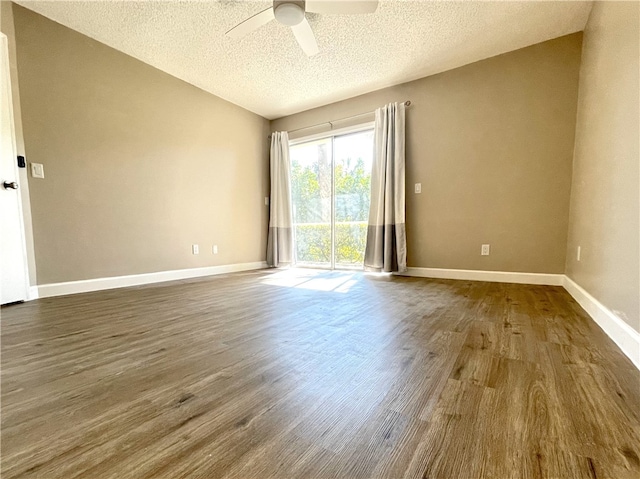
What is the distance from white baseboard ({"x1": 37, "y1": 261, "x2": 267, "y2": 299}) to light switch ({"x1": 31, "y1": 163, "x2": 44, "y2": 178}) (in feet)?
3.09

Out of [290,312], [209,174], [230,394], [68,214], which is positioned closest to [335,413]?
[230,394]

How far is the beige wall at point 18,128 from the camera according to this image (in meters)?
2.13

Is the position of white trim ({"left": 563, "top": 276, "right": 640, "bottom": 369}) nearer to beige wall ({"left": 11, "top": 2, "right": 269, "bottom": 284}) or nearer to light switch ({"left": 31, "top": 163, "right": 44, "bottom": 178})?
beige wall ({"left": 11, "top": 2, "right": 269, "bottom": 284})

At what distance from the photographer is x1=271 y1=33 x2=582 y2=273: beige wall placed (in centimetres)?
265

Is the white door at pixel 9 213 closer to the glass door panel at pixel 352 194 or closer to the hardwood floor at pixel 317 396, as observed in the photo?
the hardwood floor at pixel 317 396

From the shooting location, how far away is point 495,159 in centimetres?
292

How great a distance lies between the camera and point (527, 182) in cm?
278

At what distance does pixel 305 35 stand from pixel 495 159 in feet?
7.53

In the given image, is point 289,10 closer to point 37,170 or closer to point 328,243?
point 37,170

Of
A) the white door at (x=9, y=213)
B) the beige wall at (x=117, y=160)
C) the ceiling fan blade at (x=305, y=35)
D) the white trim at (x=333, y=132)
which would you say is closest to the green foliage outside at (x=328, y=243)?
the beige wall at (x=117, y=160)

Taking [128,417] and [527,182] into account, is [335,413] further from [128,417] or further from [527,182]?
[527,182]

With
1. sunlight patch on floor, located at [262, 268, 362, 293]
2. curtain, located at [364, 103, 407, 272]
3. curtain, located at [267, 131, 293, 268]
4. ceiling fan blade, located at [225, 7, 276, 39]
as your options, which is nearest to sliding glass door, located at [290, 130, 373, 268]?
curtain, located at [267, 131, 293, 268]

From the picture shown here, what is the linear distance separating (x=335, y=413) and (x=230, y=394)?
1.16 ft

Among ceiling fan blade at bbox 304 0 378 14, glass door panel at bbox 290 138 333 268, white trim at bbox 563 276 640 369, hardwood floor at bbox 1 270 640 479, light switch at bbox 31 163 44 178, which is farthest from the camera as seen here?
glass door panel at bbox 290 138 333 268
